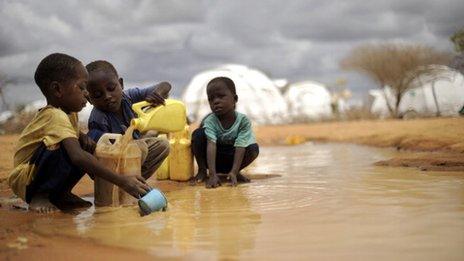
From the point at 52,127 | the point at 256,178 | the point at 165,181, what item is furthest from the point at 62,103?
the point at 256,178

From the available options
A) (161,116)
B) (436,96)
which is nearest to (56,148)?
(161,116)

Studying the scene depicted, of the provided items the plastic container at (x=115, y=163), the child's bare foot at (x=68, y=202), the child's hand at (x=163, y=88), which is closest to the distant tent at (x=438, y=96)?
the child's hand at (x=163, y=88)

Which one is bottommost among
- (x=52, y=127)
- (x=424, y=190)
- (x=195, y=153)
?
(x=424, y=190)

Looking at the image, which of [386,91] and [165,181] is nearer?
[165,181]

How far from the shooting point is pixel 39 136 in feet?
8.75

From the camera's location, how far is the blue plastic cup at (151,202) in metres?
2.47

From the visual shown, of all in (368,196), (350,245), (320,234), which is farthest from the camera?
(368,196)

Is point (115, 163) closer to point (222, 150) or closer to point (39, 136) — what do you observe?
point (39, 136)

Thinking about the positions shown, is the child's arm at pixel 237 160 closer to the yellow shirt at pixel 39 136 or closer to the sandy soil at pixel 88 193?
the sandy soil at pixel 88 193

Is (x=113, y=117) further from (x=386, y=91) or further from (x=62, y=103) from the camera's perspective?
(x=386, y=91)

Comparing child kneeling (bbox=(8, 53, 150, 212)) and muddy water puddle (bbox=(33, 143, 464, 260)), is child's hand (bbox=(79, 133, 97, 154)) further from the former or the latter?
muddy water puddle (bbox=(33, 143, 464, 260))

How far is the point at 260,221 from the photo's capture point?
2209 millimetres

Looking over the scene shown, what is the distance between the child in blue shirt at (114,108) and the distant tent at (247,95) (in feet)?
52.4

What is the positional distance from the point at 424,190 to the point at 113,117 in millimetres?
2078
